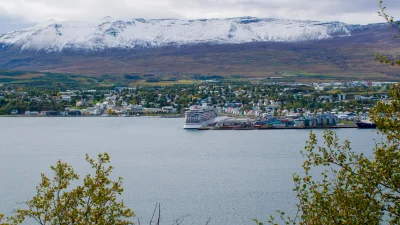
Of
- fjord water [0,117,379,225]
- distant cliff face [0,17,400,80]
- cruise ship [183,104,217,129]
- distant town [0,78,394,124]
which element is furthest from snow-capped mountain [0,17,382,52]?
fjord water [0,117,379,225]

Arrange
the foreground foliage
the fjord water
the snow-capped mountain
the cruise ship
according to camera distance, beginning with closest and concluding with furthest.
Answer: the foreground foliage → the fjord water → the cruise ship → the snow-capped mountain

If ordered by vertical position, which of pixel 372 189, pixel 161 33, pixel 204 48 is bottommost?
pixel 372 189

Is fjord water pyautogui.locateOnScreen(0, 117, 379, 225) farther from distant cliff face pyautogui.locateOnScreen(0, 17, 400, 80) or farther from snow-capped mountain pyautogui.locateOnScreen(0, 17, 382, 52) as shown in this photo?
snow-capped mountain pyautogui.locateOnScreen(0, 17, 382, 52)

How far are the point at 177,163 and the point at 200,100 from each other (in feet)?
58.3

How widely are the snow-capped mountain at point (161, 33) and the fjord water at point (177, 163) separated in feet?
154

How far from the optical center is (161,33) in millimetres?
74188

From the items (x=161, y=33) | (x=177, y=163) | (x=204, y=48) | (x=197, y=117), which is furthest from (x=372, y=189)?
(x=161, y=33)

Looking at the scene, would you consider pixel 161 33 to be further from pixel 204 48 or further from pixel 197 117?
pixel 197 117

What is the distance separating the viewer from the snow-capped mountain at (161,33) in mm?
69688

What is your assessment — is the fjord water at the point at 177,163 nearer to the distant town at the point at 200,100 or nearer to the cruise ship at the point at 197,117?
the cruise ship at the point at 197,117

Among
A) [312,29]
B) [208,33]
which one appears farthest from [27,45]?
[312,29]

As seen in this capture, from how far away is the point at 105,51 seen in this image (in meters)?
67.4

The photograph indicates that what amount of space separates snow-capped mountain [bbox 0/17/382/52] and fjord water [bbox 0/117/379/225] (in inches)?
1852

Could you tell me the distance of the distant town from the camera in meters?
27.3
